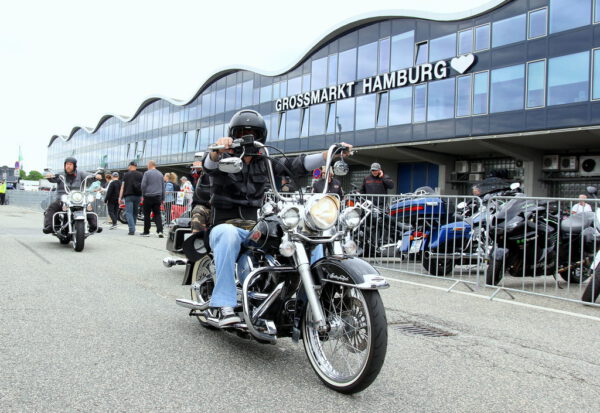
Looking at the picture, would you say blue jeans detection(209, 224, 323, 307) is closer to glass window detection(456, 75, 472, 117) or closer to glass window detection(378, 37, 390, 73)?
glass window detection(456, 75, 472, 117)

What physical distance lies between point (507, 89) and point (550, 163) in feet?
13.6

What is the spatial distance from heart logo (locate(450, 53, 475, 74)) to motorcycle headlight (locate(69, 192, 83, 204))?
63.1ft

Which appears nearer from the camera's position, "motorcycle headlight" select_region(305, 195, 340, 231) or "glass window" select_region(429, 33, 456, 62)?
"motorcycle headlight" select_region(305, 195, 340, 231)

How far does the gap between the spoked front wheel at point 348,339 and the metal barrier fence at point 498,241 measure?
9.12ft

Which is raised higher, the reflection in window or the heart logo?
the reflection in window

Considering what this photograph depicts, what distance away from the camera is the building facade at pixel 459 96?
21078 mm

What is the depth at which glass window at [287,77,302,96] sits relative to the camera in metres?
35.2

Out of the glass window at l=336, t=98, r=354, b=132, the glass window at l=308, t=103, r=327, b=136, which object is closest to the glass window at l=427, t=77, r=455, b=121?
the glass window at l=336, t=98, r=354, b=132

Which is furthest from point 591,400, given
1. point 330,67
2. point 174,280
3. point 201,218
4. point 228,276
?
point 330,67

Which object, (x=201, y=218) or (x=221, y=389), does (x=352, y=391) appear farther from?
(x=201, y=218)

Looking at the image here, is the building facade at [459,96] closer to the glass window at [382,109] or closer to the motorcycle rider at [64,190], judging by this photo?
the glass window at [382,109]

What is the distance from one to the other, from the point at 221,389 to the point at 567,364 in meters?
2.50

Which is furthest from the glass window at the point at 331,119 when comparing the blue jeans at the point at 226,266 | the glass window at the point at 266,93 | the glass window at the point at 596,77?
the blue jeans at the point at 226,266

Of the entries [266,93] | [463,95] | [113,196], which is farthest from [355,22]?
[113,196]
